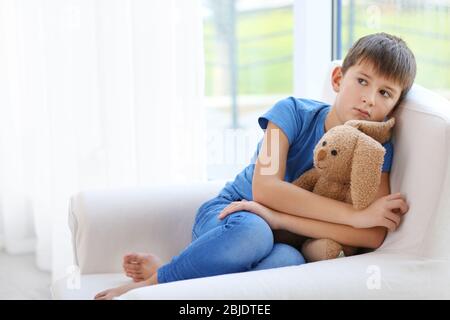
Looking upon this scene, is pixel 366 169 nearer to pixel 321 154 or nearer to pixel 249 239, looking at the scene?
pixel 321 154

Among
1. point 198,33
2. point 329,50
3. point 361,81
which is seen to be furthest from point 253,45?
point 361,81

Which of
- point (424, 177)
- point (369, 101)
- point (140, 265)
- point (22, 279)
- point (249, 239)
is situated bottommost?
point (22, 279)

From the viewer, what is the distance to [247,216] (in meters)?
1.33

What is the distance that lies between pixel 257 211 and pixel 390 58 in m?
0.41

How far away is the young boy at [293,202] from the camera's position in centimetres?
128

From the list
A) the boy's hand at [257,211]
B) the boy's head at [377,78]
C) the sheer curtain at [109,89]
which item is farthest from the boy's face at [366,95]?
the sheer curtain at [109,89]

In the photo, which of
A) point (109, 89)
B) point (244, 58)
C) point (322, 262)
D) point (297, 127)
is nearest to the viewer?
point (322, 262)

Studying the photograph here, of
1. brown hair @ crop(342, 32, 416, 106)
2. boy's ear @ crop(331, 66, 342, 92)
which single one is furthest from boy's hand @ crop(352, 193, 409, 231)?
boy's ear @ crop(331, 66, 342, 92)

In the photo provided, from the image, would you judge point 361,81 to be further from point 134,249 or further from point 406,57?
point 134,249

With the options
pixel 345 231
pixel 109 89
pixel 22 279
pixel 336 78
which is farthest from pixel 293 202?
pixel 22 279

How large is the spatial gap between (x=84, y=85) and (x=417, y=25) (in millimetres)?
1125

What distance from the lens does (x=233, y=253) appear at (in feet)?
4.16

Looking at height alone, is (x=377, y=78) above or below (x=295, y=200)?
above

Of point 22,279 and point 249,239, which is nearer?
point 249,239
